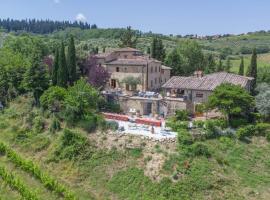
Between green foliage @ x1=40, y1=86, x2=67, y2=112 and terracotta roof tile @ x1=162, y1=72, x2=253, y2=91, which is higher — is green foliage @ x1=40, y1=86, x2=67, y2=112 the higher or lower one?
the lower one

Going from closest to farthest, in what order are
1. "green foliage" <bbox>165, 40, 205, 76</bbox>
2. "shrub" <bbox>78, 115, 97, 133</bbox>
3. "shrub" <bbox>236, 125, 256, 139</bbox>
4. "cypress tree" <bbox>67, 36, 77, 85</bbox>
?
"shrub" <bbox>236, 125, 256, 139</bbox>, "shrub" <bbox>78, 115, 97, 133</bbox>, "cypress tree" <bbox>67, 36, 77, 85</bbox>, "green foliage" <bbox>165, 40, 205, 76</bbox>

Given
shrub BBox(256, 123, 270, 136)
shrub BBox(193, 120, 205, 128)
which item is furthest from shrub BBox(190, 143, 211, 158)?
shrub BBox(256, 123, 270, 136)

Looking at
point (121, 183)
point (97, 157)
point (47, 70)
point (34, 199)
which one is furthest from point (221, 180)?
point (47, 70)

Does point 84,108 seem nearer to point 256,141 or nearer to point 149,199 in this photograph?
point 149,199

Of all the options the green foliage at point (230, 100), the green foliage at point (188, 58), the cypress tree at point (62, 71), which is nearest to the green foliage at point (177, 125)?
the green foliage at point (230, 100)

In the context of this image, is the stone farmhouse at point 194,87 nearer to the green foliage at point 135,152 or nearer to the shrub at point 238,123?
the shrub at point 238,123

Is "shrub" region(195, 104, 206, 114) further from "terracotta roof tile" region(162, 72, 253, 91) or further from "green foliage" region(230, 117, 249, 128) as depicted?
"green foliage" region(230, 117, 249, 128)
